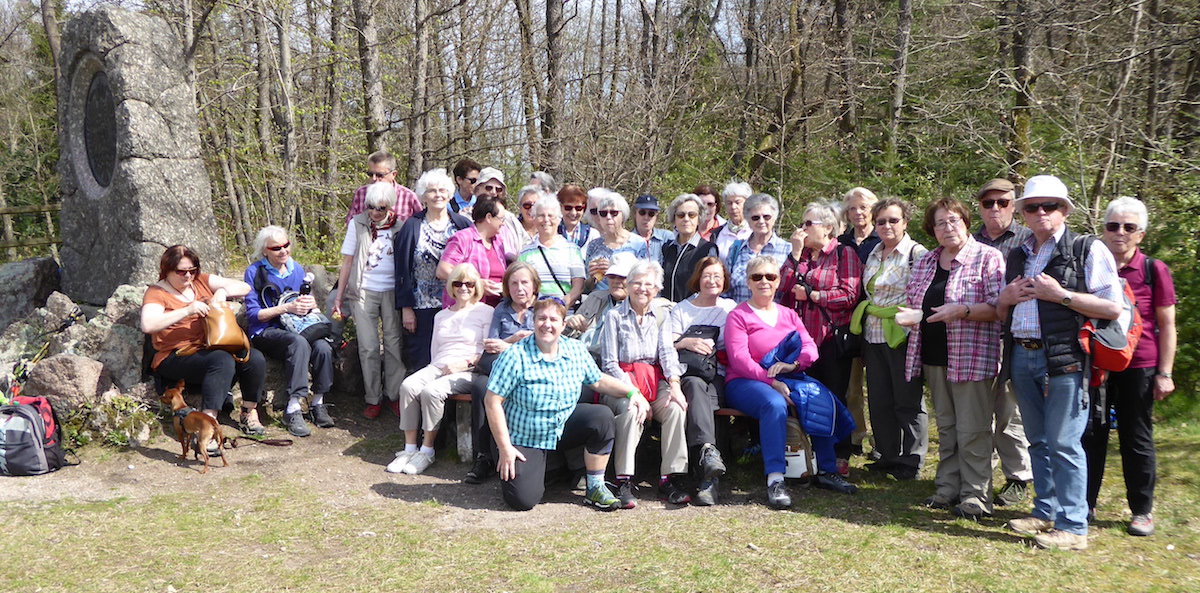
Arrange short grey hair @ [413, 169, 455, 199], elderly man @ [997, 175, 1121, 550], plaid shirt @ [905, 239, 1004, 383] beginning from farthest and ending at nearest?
short grey hair @ [413, 169, 455, 199], plaid shirt @ [905, 239, 1004, 383], elderly man @ [997, 175, 1121, 550]

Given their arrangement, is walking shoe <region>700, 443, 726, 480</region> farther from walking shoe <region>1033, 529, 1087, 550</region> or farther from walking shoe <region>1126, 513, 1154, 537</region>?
walking shoe <region>1126, 513, 1154, 537</region>

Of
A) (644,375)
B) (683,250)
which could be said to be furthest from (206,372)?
(683,250)

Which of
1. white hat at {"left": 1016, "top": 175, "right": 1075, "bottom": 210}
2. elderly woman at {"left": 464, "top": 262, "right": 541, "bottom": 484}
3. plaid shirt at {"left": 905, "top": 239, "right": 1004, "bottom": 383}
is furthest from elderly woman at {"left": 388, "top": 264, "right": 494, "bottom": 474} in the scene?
white hat at {"left": 1016, "top": 175, "right": 1075, "bottom": 210}

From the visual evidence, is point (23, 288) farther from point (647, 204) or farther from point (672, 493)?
point (672, 493)

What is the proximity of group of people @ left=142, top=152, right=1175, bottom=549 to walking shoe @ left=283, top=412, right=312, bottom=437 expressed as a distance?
0.01 meters

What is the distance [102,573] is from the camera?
3.99 m

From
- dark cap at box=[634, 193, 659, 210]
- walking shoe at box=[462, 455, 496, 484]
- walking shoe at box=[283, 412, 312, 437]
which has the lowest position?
walking shoe at box=[462, 455, 496, 484]

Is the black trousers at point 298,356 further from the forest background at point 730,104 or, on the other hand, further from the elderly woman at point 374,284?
the forest background at point 730,104

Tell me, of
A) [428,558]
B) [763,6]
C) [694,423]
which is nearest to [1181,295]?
[694,423]

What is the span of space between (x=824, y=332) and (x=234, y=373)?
13.5 feet

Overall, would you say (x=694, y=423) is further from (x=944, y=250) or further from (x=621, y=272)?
(x=944, y=250)

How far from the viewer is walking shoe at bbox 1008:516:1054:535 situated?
4422 mm

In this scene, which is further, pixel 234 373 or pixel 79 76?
pixel 79 76

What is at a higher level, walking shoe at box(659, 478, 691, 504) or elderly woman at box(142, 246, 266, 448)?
elderly woman at box(142, 246, 266, 448)
